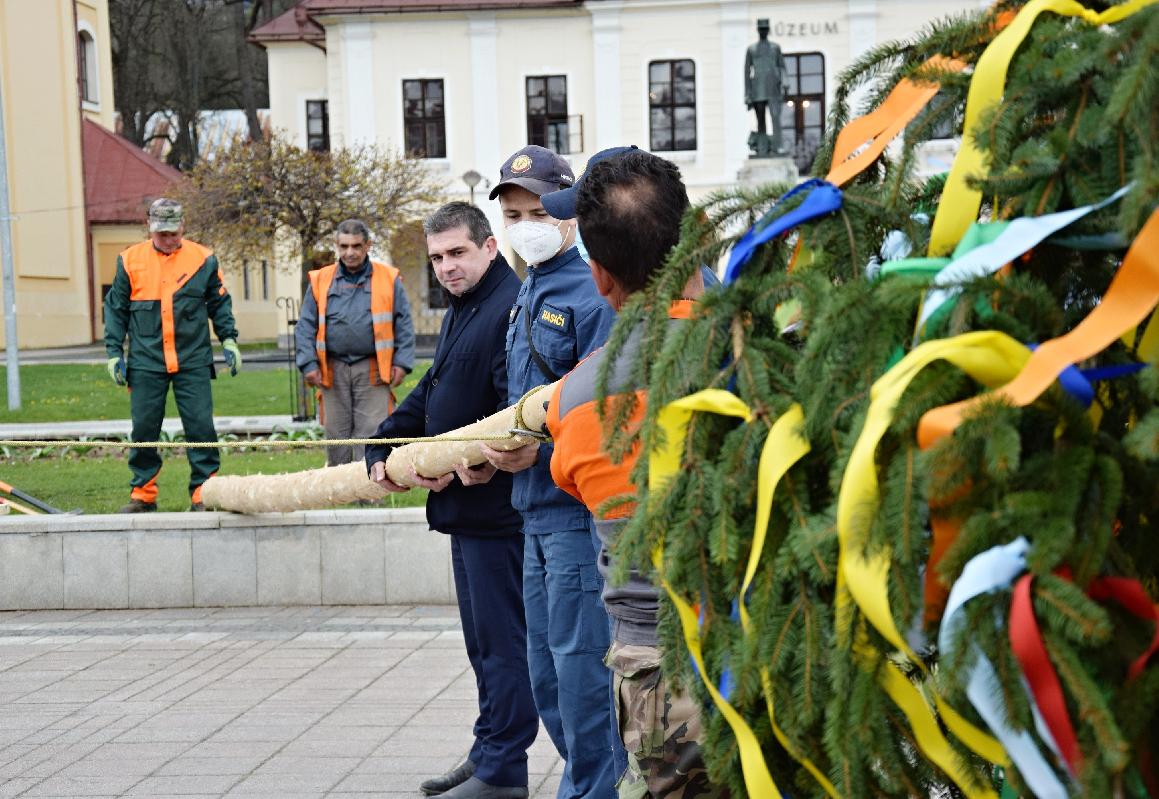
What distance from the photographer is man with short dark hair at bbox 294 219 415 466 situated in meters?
10.2

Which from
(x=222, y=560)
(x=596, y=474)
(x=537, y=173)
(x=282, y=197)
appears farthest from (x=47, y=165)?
(x=596, y=474)

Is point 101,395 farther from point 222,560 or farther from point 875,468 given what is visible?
point 875,468

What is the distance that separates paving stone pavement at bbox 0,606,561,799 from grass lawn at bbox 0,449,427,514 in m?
1.83

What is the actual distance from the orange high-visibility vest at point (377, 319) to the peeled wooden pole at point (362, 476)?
2034 mm

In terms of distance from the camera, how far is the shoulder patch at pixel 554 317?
4.57 meters

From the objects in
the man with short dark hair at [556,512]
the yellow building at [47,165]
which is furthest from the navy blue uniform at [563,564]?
the yellow building at [47,165]

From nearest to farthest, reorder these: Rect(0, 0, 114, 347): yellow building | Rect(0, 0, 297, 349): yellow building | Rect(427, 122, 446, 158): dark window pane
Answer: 1. Rect(0, 0, 114, 347): yellow building
2. Rect(0, 0, 297, 349): yellow building
3. Rect(427, 122, 446, 158): dark window pane

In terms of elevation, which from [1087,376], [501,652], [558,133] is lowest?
[501,652]

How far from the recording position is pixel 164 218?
9.93 meters

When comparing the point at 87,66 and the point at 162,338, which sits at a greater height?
the point at 87,66


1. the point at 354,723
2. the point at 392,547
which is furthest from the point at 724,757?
the point at 392,547

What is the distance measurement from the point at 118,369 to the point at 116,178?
35.7m

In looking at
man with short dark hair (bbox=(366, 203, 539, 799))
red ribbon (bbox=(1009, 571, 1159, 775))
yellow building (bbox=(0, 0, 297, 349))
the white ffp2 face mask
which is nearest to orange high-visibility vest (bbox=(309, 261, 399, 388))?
man with short dark hair (bbox=(366, 203, 539, 799))

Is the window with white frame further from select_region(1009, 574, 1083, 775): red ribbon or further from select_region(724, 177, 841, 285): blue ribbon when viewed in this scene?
select_region(1009, 574, 1083, 775): red ribbon
